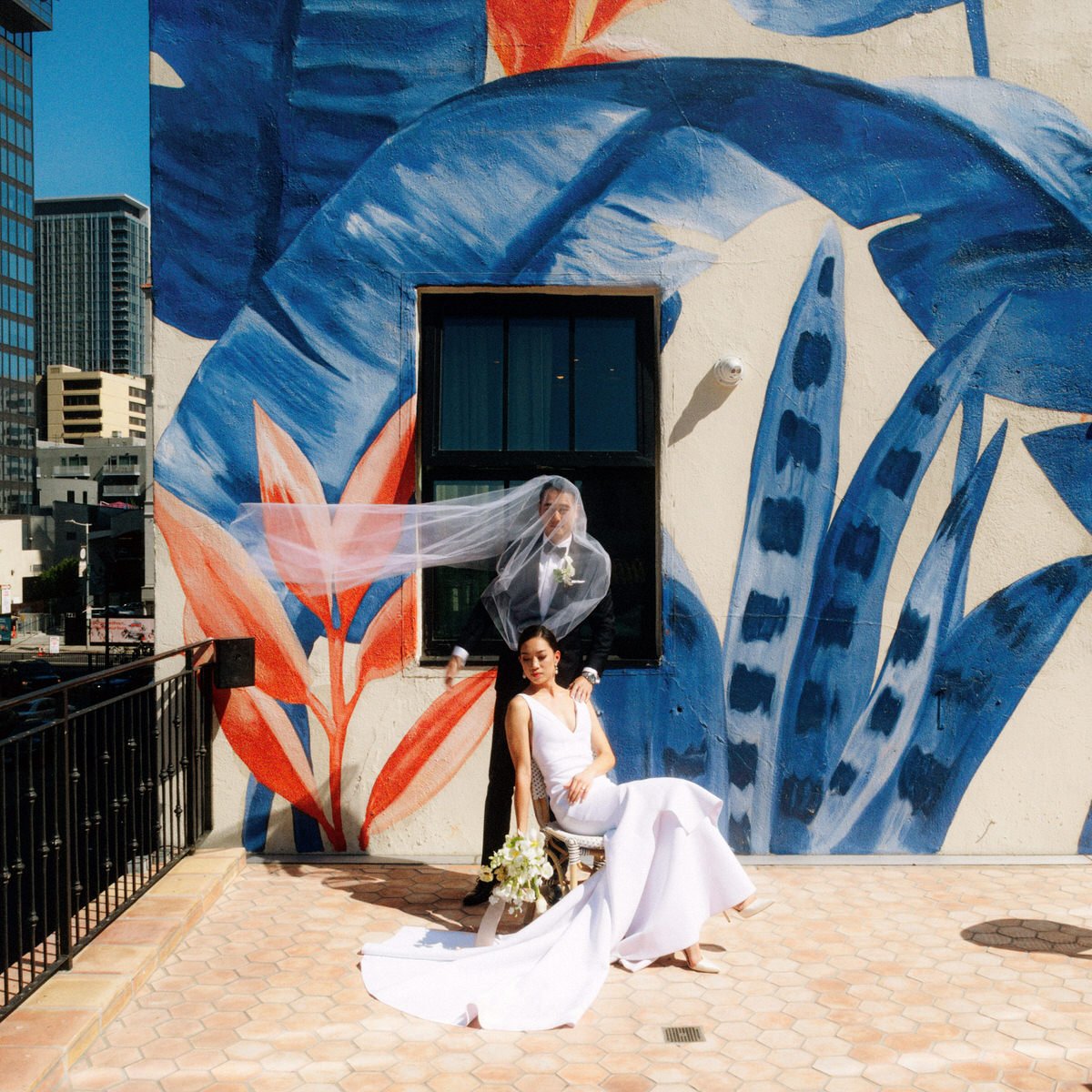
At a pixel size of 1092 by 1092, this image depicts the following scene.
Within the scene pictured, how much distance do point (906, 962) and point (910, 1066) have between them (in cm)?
84

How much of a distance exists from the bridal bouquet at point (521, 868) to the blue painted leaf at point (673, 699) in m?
1.39

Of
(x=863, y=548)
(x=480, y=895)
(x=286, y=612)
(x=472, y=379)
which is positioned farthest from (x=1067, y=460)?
(x=286, y=612)

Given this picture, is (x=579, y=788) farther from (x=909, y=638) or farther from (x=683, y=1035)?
(x=909, y=638)

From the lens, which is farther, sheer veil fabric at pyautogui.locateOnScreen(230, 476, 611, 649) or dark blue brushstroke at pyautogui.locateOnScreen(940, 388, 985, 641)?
dark blue brushstroke at pyautogui.locateOnScreen(940, 388, 985, 641)

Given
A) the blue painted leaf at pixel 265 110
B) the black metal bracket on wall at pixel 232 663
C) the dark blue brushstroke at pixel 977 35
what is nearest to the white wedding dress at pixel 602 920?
the black metal bracket on wall at pixel 232 663

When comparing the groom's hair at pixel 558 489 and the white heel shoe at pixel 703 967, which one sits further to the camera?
the groom's hair at pixel 558 489

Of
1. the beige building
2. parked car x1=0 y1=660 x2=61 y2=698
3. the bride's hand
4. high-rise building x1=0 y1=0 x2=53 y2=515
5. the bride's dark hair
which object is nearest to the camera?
the bride's hand

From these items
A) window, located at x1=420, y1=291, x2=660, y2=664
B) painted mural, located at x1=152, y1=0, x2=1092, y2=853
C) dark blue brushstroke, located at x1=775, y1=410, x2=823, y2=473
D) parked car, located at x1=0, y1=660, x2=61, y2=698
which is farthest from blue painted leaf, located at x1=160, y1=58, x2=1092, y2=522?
parked car, located at x1=0, y1=660, x2=61, y2=698

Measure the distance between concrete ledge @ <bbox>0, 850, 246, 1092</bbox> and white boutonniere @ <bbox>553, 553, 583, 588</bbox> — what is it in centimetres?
218

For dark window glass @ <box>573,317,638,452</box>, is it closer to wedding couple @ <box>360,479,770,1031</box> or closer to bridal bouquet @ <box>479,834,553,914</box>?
wedding couple @ <box>360,479,770,1031</box>

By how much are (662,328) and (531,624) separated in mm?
1814

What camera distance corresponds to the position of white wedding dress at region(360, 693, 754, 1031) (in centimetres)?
369

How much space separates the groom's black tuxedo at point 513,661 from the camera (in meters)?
4.73

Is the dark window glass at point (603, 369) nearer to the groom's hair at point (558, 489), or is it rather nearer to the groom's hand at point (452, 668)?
the groom's hair at point (558, 489)
